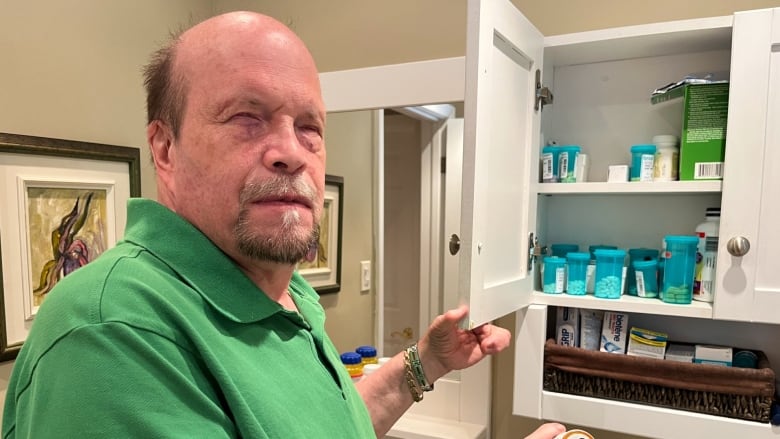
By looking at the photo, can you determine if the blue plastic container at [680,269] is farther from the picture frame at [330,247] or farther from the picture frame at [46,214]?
the picture frame at [46,214]

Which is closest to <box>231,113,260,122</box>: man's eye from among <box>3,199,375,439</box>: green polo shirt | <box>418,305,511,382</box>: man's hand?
<box>3,199,375,439</box>: green polo shirt

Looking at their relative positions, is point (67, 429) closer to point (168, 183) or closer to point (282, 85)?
point (168, 183)

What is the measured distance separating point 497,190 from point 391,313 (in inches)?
26.1

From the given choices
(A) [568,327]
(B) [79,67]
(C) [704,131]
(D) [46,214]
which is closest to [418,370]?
(A) [568,327]

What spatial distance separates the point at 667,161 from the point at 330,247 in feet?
2.99

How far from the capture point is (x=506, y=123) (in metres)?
0.94

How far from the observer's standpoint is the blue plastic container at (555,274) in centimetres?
109

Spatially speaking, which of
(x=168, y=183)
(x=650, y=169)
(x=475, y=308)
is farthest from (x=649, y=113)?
(x=168, y=183)

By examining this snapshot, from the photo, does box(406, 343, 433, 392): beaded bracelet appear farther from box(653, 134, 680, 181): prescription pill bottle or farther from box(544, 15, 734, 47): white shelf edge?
box(544, 15, 734, 47): white shelf edge

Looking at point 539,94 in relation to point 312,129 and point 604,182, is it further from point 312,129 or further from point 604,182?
point 312,129

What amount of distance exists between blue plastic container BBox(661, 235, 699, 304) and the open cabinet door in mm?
264

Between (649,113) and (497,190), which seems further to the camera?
(649,113)

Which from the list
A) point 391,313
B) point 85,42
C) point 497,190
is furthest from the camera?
point 391,313

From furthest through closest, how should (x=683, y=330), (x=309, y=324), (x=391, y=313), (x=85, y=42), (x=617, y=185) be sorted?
(x=391, y=313)
(x=85, y=42)
(x=683, y=330)
(x=617, y=185)
(x=309, y=324)
